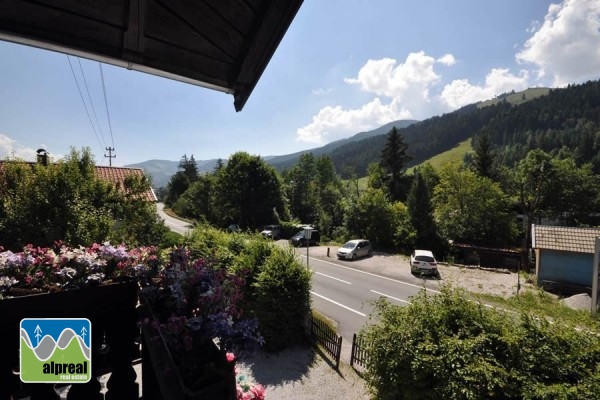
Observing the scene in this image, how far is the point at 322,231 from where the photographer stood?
116ft

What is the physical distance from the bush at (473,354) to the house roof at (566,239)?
1712 cm

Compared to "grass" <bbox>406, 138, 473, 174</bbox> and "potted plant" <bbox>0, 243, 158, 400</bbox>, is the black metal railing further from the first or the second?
"grass" <bbox>406, 138, 473, 174</bbox>

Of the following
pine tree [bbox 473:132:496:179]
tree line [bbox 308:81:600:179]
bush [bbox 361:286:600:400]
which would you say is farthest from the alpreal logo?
tree line [bbox 308:81:600:179]

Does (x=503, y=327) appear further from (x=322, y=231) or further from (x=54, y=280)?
(x=322, y=231)

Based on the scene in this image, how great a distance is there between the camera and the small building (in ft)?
57.7

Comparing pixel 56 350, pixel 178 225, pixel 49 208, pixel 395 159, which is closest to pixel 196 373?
pixel 56 350

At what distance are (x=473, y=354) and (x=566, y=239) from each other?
19.2 m

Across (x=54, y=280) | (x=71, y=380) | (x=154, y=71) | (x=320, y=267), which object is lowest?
(x=320, y=267)

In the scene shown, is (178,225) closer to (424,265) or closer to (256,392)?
(424,265)

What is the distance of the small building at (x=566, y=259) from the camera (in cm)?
1759

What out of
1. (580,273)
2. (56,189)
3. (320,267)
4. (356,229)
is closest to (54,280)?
(56,189)

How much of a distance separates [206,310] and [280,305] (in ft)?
30.2

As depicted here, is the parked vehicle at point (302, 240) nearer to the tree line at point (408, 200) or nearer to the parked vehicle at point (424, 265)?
the tree line at point (408, 200)

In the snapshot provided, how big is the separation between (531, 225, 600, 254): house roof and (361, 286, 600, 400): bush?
17.1m
